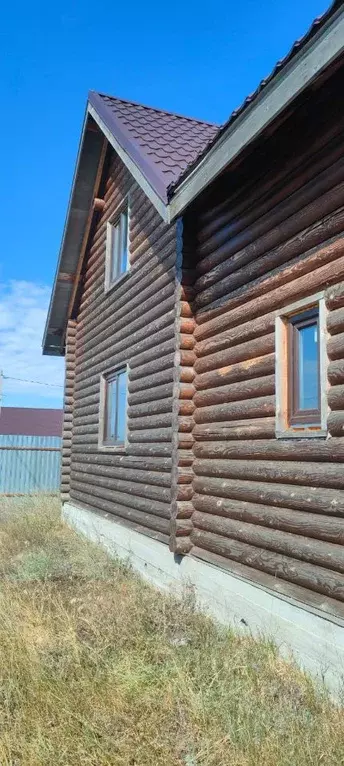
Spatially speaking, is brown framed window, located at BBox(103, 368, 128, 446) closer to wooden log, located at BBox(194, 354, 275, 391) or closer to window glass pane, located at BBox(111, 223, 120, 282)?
window glass pane, located at BBox(111, 223, 120, 282)

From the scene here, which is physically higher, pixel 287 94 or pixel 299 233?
pixel 287 94

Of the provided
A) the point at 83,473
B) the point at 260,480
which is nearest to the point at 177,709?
the point at 260,480

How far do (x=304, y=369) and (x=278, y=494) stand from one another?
1.07m

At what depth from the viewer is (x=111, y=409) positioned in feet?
33.3

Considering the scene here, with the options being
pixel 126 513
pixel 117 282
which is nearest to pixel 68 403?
pixel 117 282

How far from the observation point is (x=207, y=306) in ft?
21.3

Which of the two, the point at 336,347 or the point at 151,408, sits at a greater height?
the point at 336,347

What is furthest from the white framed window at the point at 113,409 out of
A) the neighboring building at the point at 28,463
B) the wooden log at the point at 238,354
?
the neighboring building at the point at 28,463

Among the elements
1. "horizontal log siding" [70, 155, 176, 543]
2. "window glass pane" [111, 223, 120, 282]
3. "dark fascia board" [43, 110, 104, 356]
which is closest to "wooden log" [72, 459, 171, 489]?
"horizontal log siding" [70, 155, 176, 543]

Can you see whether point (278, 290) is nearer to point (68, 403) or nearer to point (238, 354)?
point (238, 354)

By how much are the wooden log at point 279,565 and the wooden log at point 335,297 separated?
1.94m

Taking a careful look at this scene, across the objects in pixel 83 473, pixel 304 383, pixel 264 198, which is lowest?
pixel 83 473

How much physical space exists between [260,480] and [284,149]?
2.97 m

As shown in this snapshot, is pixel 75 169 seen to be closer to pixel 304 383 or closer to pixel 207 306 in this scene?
pixel 207 306
